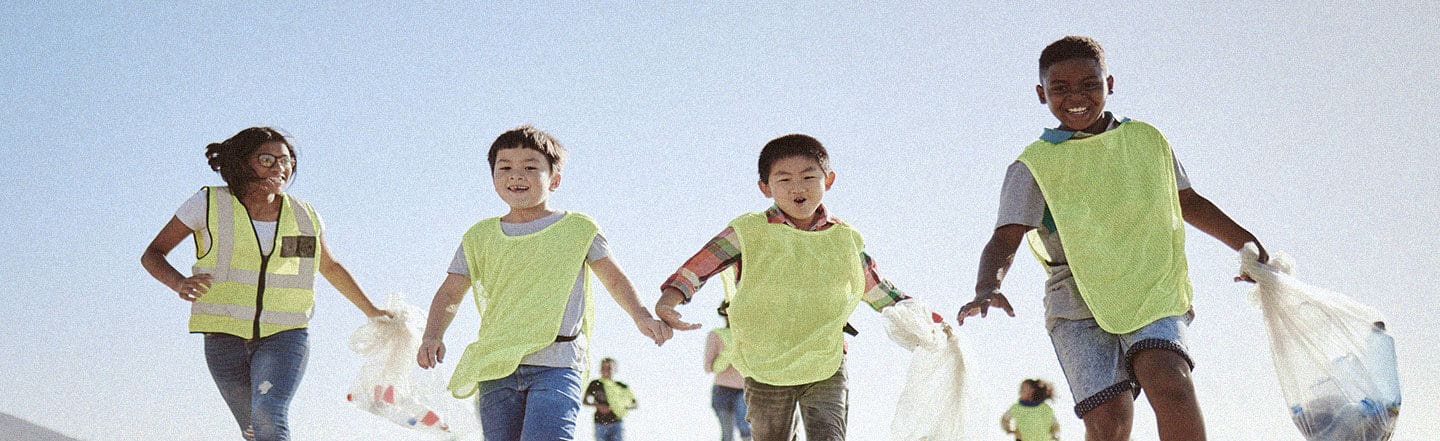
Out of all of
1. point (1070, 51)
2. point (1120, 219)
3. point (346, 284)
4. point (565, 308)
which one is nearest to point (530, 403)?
point (565, 308)

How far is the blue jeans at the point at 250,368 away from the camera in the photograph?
16.8ft

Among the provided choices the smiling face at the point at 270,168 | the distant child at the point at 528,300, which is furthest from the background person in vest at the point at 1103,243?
the smiling face at the point at 270,168

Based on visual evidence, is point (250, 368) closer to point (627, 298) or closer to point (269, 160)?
point (269, 160)

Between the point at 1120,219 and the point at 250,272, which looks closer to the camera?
the point at 1120,219

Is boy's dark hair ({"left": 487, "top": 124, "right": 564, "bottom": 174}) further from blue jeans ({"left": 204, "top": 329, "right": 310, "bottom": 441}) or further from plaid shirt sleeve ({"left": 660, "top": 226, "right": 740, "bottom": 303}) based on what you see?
blue jeans ({"left": 204, "top": 329, "right": 310, "bottom": 441})

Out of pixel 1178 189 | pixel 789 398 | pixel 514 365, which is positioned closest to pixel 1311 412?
pixel 1178 189

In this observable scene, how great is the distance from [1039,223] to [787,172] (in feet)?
3.78

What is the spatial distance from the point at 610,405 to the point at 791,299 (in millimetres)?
6045

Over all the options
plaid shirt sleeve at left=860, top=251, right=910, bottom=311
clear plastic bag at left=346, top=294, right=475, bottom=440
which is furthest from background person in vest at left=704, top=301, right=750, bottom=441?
plaid shirt sleeve at left=860, top=251, right=910, bottom=311

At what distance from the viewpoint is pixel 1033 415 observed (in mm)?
10516

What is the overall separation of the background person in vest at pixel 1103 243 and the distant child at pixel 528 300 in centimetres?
137

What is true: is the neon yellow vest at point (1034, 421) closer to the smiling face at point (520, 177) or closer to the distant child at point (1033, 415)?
the distant child at point (1033, 415)

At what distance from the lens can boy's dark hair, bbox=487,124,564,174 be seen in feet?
16.0

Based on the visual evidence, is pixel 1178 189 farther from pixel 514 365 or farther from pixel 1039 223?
pixel 514 365
